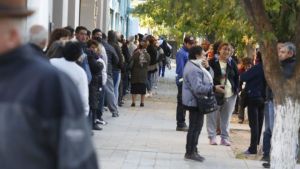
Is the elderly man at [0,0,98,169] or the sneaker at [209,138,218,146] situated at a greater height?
the elderly man at [0,0,98,169]

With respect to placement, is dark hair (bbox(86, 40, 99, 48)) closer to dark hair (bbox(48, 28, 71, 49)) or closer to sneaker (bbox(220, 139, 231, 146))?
sneaker (bbox(220, 139, 231, 146))

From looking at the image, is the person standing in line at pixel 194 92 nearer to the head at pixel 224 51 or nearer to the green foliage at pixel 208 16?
the green foliage at pixel 208 16

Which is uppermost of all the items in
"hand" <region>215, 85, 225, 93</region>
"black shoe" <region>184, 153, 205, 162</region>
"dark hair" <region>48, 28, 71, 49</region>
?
"dark hair" <region>48, 28, 71, 49</region>

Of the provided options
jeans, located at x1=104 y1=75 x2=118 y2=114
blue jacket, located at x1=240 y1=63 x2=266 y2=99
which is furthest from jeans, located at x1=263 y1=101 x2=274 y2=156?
jeans, located at x1=104 y1=75 x2=118 y2=114

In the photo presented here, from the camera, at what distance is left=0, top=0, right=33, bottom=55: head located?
8.10 ft

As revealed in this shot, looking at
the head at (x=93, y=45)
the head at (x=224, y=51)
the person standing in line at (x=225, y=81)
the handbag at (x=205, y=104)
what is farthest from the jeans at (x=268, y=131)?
the head at (x=93, y=45)

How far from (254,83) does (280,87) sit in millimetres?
3218

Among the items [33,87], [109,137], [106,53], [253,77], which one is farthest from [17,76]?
[106,53]

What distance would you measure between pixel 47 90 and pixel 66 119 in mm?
126

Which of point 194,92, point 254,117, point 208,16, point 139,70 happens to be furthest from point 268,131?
point 139,70

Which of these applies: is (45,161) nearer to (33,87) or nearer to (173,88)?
(33,87)

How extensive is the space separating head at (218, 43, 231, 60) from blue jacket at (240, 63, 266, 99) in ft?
3.22

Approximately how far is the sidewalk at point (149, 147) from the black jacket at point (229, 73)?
3.65 ft

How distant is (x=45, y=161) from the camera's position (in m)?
2.49
